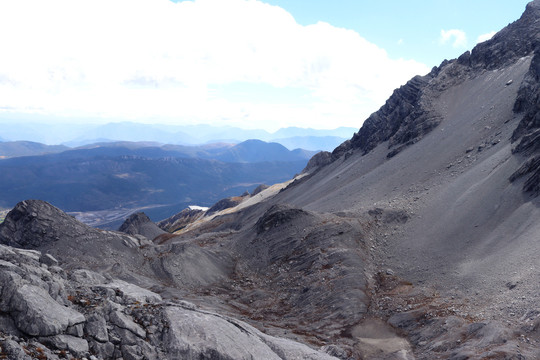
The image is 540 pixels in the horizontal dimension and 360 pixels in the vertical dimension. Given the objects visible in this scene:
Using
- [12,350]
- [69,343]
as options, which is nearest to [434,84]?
[69,343]

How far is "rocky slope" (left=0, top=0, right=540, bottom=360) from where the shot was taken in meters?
17.2

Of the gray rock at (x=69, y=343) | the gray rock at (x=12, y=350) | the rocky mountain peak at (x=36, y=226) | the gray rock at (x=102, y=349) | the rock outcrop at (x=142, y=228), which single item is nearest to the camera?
the gray rock at (x=12, y=350)

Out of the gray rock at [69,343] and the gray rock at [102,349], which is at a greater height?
the gray rock at [69,343]

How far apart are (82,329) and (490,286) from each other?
2824 centimetres

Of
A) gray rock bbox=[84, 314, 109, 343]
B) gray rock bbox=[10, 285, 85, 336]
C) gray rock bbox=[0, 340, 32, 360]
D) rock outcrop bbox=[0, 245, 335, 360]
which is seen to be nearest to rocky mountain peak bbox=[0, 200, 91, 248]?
rock outcrop bbox=[0, 245, 335, 360]

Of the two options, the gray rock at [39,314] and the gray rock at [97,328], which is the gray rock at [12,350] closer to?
the gray rock at [39,314]

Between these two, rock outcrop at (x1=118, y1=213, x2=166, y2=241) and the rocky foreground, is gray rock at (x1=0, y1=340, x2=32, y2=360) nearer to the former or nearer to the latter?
the rocky foreground

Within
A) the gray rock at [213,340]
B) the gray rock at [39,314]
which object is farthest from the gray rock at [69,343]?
the gray rock at [213,340]

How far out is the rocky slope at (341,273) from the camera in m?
17.2

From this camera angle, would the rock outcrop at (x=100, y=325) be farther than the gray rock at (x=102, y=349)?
No

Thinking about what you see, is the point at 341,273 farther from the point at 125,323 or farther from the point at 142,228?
the point at 142,228

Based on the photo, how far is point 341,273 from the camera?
122 feet

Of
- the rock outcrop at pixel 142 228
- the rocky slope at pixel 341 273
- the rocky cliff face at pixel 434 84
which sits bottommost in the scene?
the rock outcrop at pixel 142 228

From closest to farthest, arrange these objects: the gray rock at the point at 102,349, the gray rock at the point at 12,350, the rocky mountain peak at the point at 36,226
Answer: the gray rock at the point at 12,350 → the gray rock at the point at 102,349 → the rocky mountain peak at the point at 36,226
